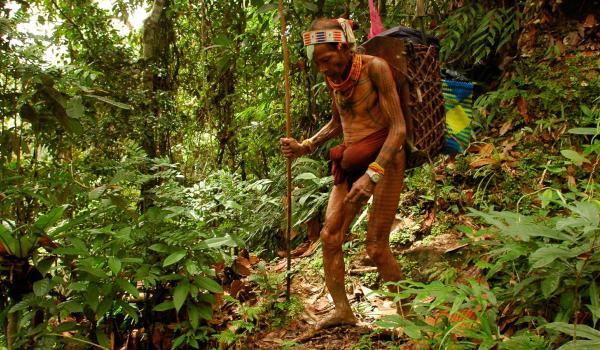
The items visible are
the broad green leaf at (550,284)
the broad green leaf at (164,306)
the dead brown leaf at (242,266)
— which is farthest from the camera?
the dead brown leaf at (242,266)

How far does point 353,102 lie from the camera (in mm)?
3158

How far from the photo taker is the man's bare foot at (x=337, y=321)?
11.1 ft

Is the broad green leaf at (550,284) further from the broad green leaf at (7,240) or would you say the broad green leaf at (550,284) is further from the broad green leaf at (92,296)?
the broad green leaf at (7,240)

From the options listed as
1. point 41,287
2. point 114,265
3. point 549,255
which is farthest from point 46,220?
point 549,255

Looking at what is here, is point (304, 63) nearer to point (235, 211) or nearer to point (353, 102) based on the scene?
point (235, 211)

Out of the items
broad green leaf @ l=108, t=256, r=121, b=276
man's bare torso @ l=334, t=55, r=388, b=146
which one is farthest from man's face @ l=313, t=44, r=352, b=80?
broad green leaf @ l=108, t=256, r=121, b=276

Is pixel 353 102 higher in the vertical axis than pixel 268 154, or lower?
higher

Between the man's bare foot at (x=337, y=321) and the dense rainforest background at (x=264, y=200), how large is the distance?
0.09 meters

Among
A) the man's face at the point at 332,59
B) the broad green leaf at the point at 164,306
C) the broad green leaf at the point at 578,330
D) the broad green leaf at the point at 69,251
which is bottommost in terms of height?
the broad green leaf at the point at 164,306

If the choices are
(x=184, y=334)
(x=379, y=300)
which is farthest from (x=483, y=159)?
(x=184, y=334)

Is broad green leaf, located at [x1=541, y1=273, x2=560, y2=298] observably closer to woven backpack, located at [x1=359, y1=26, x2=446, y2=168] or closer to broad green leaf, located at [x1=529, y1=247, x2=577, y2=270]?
broad green leaf, located at [x1=529, y1=247, x2=577, y2=270]

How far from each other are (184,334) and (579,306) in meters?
2.43

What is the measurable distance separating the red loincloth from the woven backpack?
A: 202 mm

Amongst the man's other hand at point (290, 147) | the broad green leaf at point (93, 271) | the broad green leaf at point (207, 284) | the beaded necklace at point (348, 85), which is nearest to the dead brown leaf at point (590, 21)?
the beaded necklace at point (348, 85)
